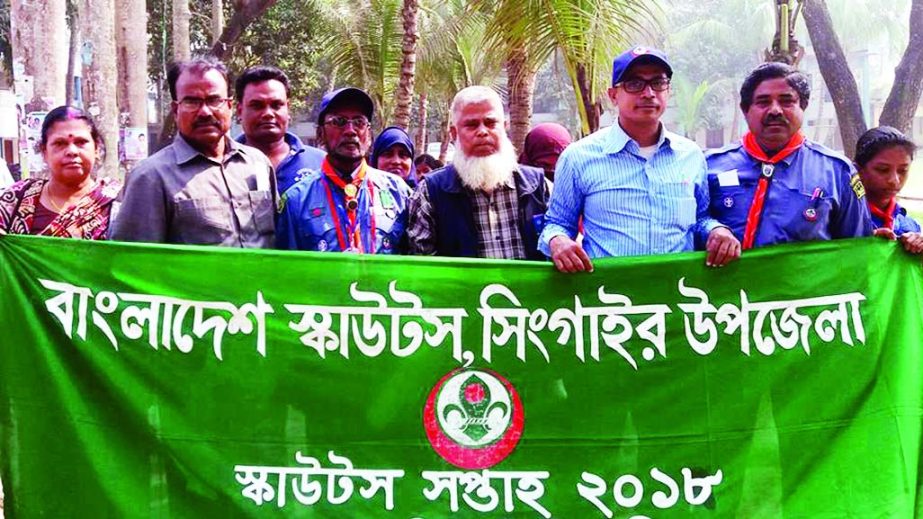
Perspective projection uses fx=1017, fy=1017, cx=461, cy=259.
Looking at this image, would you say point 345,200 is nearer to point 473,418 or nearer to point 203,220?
point 203,220

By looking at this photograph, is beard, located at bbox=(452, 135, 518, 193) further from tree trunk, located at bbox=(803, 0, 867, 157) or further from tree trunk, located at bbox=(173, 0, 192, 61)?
tree trunk, located at bbox=(173, 0, 192, 61)

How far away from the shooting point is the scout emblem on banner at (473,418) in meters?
3.49

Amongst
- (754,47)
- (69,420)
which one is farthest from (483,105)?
(754,47)

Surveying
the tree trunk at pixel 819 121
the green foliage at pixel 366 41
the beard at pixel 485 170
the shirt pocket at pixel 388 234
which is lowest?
the shirt pocket at pixel 388 234

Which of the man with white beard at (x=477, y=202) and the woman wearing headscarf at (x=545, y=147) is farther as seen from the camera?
the woman wearing headscarf at (x=545, y=147)

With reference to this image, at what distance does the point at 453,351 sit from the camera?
140 inches

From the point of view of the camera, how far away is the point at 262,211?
3867 mm

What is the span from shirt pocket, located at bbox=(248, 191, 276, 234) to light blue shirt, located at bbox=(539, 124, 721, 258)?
105 centimetres

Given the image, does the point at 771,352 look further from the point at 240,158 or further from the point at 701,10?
the point at 701,10

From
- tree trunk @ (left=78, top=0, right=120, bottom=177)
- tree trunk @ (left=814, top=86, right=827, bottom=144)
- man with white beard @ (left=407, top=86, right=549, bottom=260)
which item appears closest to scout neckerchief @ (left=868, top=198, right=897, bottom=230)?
man with white beard @ (left=407, top=86, right=549, bottom=260)

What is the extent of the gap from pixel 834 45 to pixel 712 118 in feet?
201

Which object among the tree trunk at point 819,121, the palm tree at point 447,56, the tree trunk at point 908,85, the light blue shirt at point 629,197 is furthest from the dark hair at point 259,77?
the tree trunk at point 819,121

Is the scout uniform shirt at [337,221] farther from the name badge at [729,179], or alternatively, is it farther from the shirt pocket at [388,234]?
the name badge at [729,179]

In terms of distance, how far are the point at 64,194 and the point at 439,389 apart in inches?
71.5
